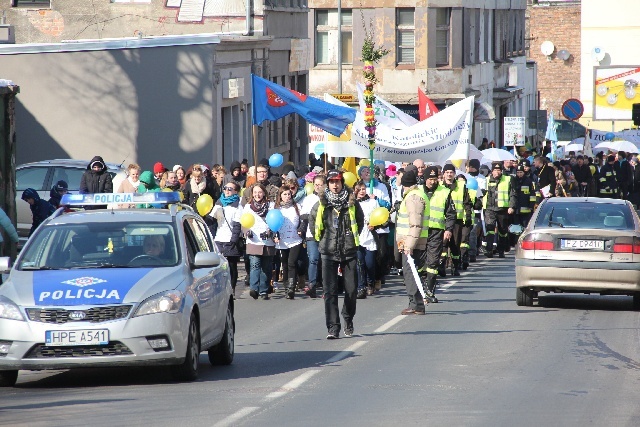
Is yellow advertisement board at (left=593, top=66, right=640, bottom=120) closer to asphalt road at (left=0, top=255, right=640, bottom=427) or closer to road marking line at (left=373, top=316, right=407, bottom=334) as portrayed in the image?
asphalt road at (left=0, top=255, right=640, bottom=427)

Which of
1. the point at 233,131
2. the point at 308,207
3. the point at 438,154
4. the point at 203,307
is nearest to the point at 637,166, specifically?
the point at 233,131

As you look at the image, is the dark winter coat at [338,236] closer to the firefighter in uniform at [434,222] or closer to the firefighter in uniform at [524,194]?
the firefighter in uniform at [434,222]

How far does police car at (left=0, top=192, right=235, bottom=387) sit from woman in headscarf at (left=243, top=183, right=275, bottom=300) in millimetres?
6836

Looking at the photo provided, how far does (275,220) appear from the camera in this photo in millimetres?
19359

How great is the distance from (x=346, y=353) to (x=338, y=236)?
166cm

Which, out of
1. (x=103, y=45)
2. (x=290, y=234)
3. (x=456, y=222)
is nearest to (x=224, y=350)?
(x=290, y=234)

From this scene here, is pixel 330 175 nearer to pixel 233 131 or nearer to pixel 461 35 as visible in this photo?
pixel 233 131

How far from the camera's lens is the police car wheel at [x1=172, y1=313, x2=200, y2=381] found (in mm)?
11203

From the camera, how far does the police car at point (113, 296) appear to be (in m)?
10.7

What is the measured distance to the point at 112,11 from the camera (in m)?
37.8

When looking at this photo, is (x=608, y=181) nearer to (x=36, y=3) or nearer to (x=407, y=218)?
(x=36, y=3)

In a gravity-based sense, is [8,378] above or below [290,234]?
below

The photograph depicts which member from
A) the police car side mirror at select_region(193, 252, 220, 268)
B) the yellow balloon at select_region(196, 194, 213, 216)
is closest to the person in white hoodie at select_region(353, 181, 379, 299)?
the yellow balloon at select_region(196, 194, 213, 216)

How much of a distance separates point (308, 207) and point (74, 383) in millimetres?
9267
